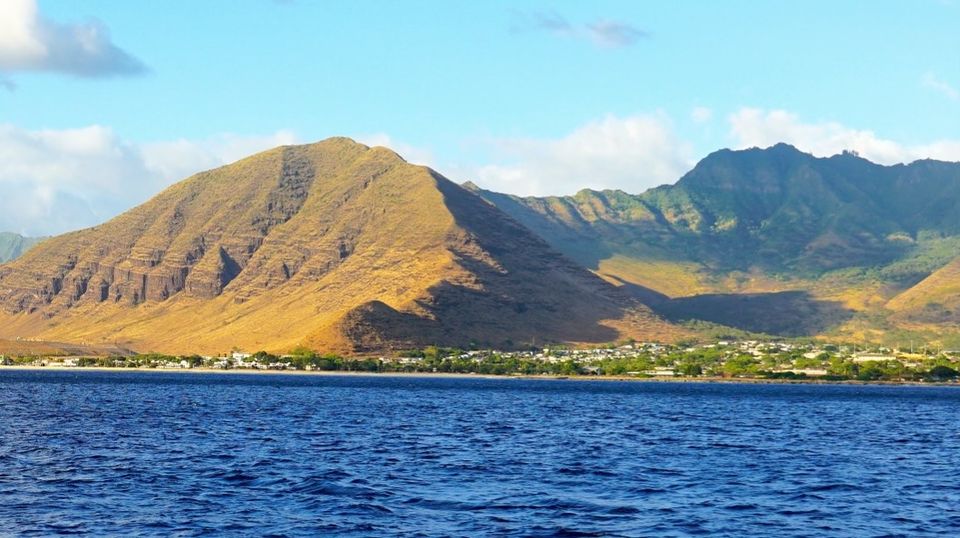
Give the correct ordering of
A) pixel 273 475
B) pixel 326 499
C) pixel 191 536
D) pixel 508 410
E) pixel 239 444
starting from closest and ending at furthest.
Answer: pixel 191 536 < pixel 326 499 < pixel 273 475 < pixel 239 444 < pixel 508 410

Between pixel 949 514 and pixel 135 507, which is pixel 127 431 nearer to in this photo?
pixel 135 507

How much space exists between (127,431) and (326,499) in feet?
163

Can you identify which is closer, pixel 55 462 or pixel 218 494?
pixel 218 494

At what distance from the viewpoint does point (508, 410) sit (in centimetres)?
17175

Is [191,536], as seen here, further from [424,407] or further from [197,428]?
Answer: [424,407]

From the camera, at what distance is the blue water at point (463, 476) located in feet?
213

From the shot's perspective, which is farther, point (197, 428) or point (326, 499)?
point (197, 428)

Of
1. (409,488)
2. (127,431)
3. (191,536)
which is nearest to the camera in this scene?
(191,536)

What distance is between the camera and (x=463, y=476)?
84.2 m

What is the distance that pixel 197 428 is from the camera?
122438mm

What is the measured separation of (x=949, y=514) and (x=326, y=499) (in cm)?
3457

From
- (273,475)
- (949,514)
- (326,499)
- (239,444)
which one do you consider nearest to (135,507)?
(326,499)

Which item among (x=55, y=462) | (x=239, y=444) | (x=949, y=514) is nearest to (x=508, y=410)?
(x=239, y=444)

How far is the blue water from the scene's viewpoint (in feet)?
213
